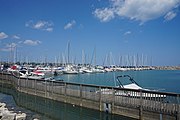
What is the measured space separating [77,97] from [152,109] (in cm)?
952

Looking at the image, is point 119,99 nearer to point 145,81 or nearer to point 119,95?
point 119,95

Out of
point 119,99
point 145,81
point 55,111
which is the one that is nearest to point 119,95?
point 119,99

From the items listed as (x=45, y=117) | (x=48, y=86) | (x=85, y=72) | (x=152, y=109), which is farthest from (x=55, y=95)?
(x=85, y=72)

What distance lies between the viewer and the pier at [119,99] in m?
16.1

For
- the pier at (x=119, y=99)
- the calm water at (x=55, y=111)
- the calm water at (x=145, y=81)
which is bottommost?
the calm water at (x=145, y=81)

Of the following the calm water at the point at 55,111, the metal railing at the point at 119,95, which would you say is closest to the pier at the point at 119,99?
the metal railing at the point at 119,95


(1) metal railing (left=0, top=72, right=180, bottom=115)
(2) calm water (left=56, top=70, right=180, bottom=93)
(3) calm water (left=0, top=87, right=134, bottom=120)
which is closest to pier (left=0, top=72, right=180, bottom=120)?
(1) metal railing (left=0, top=72, right=180, bottom=115)

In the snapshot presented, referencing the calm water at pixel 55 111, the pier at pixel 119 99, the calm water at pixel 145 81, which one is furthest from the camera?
the calm water at pixel 145 81

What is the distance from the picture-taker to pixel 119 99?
19.9 metres

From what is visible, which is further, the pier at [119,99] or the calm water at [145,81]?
the calm water at [145,81]

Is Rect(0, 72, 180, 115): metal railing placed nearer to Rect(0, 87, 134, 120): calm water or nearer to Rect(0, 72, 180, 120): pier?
Rect(0, 72, 180, 120): pier

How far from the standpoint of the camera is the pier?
16.1 meters

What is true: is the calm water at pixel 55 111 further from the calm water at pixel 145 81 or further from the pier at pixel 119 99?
the calm water at pixel 145 81

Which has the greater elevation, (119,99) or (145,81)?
(119,99)
